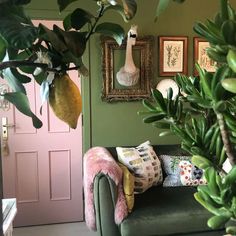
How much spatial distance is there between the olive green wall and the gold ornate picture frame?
64mm

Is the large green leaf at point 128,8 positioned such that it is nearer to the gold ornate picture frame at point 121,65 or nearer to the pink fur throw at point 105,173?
the pink fur throw at point 105,173

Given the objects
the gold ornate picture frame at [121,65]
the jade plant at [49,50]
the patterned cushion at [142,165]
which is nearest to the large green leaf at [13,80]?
the jade plant at [49,50]

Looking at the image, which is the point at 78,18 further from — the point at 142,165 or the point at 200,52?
the point at 200,52

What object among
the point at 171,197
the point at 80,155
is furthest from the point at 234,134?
the point at 80,155

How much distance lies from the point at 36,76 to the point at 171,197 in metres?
2.37

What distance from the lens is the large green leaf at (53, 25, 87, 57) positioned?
515 millimetres

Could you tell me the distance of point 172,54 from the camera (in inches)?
135

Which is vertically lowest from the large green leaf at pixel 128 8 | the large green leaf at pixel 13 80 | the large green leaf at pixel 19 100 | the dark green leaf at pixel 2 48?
the large green leaf at pixel 19 100

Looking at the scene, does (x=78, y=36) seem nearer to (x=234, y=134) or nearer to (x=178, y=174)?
(x=234, y=134)

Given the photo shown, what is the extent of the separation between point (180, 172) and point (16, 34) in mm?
2763

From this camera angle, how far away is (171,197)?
275 centimetres

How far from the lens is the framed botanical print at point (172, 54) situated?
133 inches

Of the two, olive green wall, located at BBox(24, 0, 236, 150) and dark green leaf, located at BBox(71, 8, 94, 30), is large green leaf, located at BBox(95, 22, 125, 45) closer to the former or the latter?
dark green leaf, located at BBox(71, 8, 94, 30)

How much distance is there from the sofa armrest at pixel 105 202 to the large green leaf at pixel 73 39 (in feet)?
6.41
